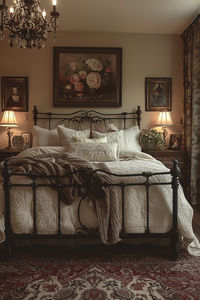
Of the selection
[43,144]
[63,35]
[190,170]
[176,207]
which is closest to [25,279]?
[176,207]

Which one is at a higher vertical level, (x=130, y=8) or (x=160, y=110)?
(x=130, y=8)

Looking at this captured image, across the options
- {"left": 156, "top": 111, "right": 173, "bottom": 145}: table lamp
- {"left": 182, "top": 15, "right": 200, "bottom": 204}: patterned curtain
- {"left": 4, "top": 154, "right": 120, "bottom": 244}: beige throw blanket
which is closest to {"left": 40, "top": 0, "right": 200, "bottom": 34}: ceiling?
{"left": 182, "top": 15, "right": 200, "bottom": 204}: patterned curtain

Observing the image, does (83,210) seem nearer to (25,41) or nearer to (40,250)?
(40,250)

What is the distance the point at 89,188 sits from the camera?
2.25 m

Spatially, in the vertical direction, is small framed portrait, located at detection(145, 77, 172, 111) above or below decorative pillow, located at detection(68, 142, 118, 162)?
above

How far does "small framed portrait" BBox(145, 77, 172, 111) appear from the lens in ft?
15.3

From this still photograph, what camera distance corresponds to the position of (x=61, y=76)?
4.57 m

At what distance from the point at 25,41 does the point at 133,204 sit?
1.80 meters

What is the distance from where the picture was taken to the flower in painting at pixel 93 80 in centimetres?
459

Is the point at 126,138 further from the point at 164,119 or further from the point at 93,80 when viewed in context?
the point at 93,80

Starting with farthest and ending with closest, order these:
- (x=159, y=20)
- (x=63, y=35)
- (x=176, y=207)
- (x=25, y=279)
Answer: (x=63, y=35) → (x=159, y=20) → (x=176, y=207) → (x=25, y=279)

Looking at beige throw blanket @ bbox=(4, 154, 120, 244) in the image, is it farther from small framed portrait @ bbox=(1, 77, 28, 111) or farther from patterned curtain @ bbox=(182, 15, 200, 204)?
small framed portrait @ bbox=(1, 77, 28, 111)

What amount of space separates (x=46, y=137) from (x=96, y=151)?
3.71ft

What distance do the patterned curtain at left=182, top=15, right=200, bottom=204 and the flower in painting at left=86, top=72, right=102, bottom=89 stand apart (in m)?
1.43
